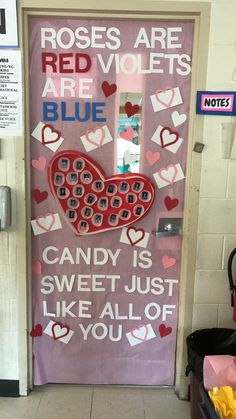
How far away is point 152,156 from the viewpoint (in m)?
2.07

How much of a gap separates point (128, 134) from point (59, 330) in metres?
1.14

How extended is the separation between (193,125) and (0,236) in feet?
3.77

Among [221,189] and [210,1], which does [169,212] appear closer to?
[221,189]

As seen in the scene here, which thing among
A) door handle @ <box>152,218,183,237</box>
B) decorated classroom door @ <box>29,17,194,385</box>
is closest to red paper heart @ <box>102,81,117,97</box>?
decorated classroom door @ <box>29,17,194,385</box>

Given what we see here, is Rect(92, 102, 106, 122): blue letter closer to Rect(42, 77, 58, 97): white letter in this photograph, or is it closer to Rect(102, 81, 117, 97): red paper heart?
Rect(102, 81, 117, 97): red paper heart

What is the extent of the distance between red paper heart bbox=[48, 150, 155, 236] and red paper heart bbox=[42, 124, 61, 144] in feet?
0.26

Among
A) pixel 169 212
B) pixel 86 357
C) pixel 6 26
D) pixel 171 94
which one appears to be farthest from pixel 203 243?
pixel 6 26

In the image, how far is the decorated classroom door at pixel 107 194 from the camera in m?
1.99

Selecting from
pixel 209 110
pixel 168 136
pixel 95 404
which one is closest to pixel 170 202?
pixel 168 136

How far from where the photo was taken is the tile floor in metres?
2.09

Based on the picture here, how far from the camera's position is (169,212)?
6.97 ft

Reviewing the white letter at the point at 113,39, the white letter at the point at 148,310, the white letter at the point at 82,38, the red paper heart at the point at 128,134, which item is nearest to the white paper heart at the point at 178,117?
the red paper heart at the point at 128,134

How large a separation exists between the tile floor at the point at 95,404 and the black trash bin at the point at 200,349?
262 mm

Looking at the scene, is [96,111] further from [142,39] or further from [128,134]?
[142,39]
